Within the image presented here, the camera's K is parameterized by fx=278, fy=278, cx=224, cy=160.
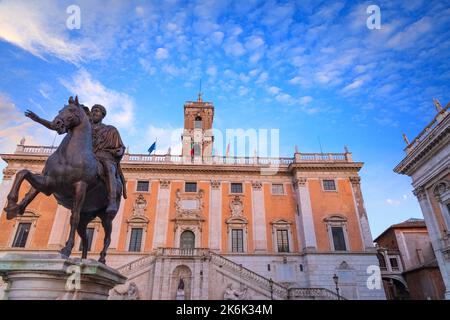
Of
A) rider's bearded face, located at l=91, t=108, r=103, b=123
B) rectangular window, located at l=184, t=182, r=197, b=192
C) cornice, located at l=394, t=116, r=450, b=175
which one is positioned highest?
rectangular window, located at l=184, t=182, r=197, b=192

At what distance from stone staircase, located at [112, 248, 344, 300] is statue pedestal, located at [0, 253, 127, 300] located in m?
17.0

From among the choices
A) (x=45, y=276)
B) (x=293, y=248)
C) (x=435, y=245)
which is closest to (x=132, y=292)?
(x=293, y=248)

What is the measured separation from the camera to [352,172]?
26812 millimetres

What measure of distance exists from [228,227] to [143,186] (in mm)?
8927

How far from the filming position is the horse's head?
185 inches

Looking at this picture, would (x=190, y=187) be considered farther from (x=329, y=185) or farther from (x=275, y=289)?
(x=329, y=185)

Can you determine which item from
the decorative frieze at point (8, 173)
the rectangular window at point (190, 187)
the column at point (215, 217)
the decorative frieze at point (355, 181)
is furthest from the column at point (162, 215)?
the decorative frieze at point (355, 181)

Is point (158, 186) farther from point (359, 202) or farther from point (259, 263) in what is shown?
point (359, 202)

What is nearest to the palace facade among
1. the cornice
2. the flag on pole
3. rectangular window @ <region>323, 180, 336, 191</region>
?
rectangular window @ <region>323, 180, 336, 191</region>

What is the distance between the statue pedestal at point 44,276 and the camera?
378 cm

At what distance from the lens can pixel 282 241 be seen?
2444 cm

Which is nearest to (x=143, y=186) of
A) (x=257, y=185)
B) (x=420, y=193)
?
(x=257, y=185)

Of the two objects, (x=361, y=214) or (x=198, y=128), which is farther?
(x=198, y=128)

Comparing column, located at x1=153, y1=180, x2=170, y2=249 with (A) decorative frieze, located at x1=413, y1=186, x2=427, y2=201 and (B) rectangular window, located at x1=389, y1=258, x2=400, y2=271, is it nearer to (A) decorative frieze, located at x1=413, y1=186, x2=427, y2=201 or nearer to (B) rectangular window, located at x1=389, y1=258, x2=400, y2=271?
(A) decorative frieze, located at x1=413, y1=186, x2=427, y2=201
